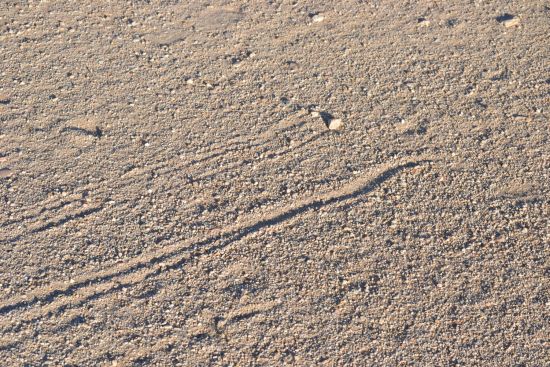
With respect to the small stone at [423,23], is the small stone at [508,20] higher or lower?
lower

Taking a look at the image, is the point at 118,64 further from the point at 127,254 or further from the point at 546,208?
the point at 546,208

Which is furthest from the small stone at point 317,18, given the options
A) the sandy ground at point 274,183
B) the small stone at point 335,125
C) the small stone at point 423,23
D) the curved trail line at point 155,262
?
the curved trail line at point 155,262

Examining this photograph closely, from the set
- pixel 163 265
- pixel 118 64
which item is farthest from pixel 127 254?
pixel 118 64

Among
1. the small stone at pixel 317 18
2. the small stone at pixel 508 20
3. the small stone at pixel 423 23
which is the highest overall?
the small stone at pixel 317 18

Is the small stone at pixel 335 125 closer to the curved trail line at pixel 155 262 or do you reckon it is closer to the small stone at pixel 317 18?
the curved trail line at pixel 155 262

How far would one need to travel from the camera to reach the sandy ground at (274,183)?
436 centimetres

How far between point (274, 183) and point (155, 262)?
99 centimetres

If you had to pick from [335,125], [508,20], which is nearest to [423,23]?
[508,20]

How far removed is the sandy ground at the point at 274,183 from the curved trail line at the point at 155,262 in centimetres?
1

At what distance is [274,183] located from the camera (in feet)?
16.8

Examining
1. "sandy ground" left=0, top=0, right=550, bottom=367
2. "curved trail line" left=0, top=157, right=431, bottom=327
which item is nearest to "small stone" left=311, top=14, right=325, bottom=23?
"sandy ground" left=0, top=0, right=550, bottom=367

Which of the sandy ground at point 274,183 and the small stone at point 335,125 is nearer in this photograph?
the sandy ground at point 274,183

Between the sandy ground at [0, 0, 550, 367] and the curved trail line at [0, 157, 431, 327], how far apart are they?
12 mm

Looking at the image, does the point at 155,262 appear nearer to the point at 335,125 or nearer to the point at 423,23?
the point at 335,125
